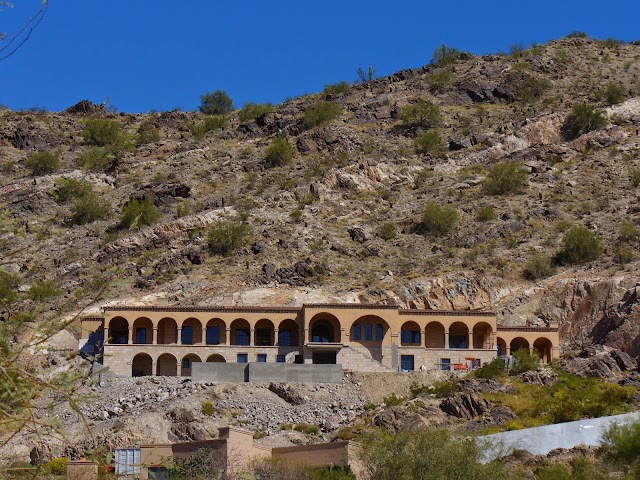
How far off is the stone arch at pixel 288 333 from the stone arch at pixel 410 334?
18.6ft

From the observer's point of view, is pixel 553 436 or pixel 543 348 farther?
pixel 543 348

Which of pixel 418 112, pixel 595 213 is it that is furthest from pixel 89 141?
pixel 595 213

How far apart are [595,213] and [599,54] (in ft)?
124

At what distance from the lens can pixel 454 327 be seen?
6266 cm

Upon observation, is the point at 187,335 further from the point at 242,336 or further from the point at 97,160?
the point at 97,160

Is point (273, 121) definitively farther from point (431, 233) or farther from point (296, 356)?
point (296, 356)

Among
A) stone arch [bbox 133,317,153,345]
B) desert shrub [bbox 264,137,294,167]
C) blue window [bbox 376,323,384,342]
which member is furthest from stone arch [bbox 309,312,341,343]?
desert shrub [bbox 264,137,294,167]

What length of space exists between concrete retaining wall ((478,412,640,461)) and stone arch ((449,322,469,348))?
18.0 meters

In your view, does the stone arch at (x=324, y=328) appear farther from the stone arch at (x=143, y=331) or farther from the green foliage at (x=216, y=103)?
the green foliage at (x=216, y=103)

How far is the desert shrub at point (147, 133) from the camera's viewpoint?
327 ft

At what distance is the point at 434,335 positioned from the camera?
62.8 meters

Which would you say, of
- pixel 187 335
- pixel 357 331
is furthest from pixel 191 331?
pixel 357 331

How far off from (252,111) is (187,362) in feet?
162

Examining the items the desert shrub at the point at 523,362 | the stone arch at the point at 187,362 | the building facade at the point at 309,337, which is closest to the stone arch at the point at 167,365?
the building facade at the point at 309,337
